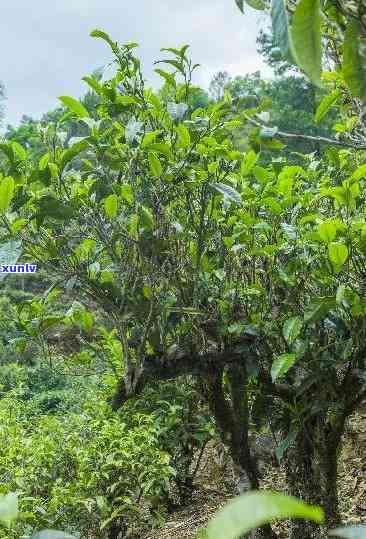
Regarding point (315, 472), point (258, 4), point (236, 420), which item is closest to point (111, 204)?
point (258, 4)

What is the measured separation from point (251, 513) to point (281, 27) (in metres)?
0.50

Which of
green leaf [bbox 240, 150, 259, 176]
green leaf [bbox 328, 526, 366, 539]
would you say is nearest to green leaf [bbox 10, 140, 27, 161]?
green leaf [bbox 240, 150, 259, 176]

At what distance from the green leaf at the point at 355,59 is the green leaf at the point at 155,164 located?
1.00 m

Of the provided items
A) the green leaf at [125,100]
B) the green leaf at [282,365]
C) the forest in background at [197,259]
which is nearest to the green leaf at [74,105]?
the forest in background at [197,259]

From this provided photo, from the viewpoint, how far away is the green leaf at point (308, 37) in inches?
23.0

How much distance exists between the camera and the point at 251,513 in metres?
0.29

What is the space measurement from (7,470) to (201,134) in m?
1.64

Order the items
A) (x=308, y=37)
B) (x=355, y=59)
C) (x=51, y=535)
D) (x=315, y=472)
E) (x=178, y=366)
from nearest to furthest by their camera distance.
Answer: (x=51, y=535)
(x=308, y=37)
(x=355, y=59)
(x=178, y=366)
(x=315, y=472)

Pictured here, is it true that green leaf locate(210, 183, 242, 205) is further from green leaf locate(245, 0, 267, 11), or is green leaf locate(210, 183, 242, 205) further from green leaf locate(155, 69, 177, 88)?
green leaf locate(245, 0, 267, 11)

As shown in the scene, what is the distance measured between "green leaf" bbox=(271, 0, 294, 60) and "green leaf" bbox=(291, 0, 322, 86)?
0.03 metres

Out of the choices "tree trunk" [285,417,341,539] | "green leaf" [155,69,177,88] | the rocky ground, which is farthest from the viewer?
the rocky ground

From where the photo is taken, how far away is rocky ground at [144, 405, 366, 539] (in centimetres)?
330

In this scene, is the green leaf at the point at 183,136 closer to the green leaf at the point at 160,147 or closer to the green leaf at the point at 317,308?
the green leaf at the point at 160,147

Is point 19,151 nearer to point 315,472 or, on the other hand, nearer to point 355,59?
point 355,59
